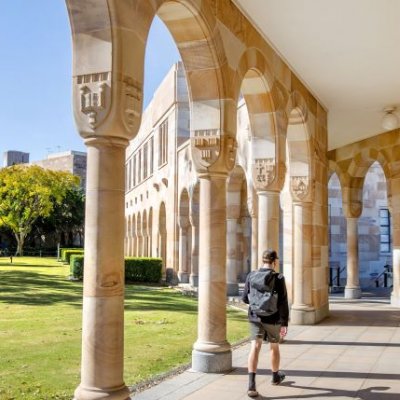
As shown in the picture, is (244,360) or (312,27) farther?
(312,27)

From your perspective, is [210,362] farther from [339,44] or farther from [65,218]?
[65,218]

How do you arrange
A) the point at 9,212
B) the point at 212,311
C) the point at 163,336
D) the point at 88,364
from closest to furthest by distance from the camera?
the point at 88,364
the point at 212,311
the point at 163,336
the point at 9,212

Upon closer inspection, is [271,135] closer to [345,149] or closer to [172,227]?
[345,149]

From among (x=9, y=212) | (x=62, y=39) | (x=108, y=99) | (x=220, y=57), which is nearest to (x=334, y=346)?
(x=220, y=57)

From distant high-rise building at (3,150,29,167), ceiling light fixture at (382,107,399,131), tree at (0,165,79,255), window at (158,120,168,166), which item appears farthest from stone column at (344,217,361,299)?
distant high-rise building at (3,150,29,167)

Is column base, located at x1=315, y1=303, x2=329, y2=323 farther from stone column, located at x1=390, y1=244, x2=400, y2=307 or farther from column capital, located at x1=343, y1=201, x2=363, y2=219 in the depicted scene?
column capital, located at x1=343, y1=201, x2=363, y2=219

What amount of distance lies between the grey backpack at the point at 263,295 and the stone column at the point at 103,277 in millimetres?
1650

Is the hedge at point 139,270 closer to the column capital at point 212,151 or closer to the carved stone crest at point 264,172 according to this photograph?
the carved stone crest at point 264,172

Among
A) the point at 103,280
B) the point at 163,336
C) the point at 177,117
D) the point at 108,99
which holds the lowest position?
the point at 163,336

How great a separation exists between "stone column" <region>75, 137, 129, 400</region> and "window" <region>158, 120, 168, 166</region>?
896 inches

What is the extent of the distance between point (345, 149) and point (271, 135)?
889cm

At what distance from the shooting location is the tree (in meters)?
43.4

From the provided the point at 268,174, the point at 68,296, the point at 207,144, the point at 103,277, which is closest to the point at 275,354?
the point at 103,277

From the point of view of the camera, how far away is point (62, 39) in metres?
15.6
